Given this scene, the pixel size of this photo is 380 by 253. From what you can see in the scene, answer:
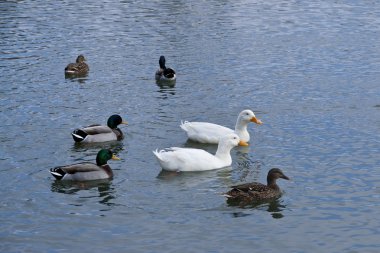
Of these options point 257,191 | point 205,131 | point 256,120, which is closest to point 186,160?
point 205,131

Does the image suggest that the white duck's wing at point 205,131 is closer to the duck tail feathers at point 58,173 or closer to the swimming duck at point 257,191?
the swimming duck at point 257,191

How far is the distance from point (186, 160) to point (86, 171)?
225 centimetres

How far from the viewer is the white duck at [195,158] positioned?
1928 cm

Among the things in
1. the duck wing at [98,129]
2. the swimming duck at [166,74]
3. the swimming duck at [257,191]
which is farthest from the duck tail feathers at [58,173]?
the swimming duck at [166,74]

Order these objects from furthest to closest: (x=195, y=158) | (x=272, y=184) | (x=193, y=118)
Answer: (x=193, y=118) < (x=195, y=158) < (x=272, y=184)

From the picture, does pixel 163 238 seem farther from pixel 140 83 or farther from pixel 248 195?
pixel 140 83

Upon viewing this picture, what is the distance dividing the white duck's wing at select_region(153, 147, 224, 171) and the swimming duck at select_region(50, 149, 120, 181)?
1.16 m

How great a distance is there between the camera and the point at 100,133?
2206 cm

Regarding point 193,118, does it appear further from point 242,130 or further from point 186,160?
point 186,160

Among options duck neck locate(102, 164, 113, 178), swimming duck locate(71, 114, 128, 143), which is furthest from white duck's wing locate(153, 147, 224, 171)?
swimming duck locate(71, 114, 128, 143)

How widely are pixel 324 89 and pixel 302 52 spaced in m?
5.66

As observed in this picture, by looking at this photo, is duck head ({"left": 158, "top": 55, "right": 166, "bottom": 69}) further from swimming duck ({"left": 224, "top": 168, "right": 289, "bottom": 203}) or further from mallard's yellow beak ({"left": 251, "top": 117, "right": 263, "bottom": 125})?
swimming duck ({"left": 224, "top": 168, "right": 289, "bottom": 203})

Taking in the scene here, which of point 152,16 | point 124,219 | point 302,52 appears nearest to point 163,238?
point 124,219

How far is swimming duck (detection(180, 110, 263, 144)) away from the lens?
21.6m
